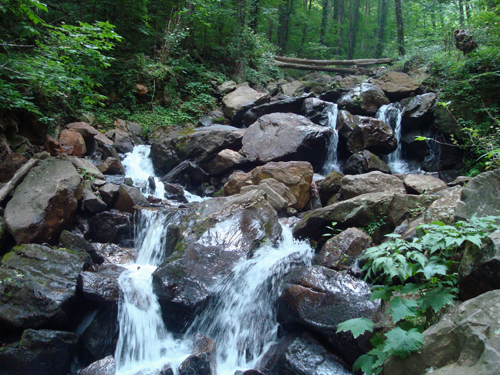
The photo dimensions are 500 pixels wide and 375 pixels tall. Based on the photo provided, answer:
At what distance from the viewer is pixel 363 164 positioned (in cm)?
873

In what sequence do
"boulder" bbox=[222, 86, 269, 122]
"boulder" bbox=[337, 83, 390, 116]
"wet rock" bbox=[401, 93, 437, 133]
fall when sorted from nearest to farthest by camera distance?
"wet rock" bbox=[401, 93, 437, 133] → "boulder" bbox=[337, 83, 390, 116] → "boulder" bbox=[222, 86, 269, 122]

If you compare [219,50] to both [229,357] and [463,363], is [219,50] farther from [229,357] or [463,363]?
[463,363]

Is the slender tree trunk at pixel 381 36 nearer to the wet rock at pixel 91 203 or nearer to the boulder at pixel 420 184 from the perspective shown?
the boulder at pixel 420 184

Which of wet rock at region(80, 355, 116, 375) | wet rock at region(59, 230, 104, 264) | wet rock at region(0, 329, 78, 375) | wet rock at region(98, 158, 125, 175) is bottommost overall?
wet rock at region(80, 355, 116, 375)

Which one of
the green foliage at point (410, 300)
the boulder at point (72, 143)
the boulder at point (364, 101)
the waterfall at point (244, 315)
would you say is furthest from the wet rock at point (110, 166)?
the green foliage at point (410, 300)

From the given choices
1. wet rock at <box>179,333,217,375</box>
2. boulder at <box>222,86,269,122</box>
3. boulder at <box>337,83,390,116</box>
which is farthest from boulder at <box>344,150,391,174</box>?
wet rock at <box>179,333,217,375</box>

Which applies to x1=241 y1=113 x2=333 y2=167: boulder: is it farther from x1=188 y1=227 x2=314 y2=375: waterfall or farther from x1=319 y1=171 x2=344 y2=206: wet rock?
x1=188 y1=227 x2=314 y2=375: waterfall

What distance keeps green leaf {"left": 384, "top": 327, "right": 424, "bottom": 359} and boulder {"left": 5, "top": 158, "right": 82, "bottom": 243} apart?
545 centimetres

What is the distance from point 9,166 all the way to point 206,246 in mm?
4215

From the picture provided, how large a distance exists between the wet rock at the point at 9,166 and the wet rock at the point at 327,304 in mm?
5582

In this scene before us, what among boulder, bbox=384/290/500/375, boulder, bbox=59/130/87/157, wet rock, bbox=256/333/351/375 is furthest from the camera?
boulder, bbox=59/130/87/157

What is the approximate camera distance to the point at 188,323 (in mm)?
4516

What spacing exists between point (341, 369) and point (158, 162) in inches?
317

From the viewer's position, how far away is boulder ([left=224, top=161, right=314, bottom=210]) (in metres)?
7.62
